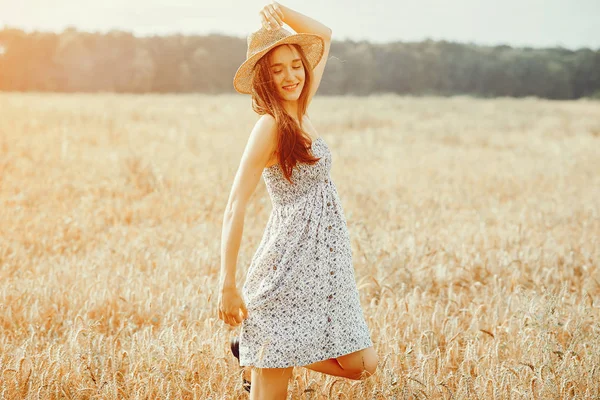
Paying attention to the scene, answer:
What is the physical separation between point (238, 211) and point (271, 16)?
2.96ft

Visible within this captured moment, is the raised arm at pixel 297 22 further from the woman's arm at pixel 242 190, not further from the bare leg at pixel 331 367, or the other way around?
the bare leg at pixel 331 367

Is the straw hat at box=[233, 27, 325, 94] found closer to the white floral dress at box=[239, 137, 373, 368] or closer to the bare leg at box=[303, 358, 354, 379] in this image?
the white floral dress at box=[239, 137, 373, 368]

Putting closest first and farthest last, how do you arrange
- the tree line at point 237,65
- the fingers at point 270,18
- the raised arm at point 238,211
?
the raised arm at point 238,211 → the fingers at point 270,18 → the tree line at point 237,65

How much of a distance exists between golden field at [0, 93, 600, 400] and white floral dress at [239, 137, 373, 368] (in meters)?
0.41

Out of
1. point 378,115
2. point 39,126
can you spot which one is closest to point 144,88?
point 378,115

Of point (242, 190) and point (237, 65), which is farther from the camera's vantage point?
point (237, 65)

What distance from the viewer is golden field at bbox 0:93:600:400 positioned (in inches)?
121

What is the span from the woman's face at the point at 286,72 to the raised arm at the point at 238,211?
20 cm

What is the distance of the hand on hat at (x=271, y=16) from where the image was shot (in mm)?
2660

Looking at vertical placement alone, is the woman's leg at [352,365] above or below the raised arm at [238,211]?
below

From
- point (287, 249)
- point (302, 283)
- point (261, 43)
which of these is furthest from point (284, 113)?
point (302, 283)

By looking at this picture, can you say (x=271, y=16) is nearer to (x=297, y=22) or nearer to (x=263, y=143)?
(x=297, y=22)

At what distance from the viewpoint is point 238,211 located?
2428 millimetres

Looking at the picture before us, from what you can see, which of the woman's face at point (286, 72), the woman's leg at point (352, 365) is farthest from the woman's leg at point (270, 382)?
the woman's face at point (286, 72)
